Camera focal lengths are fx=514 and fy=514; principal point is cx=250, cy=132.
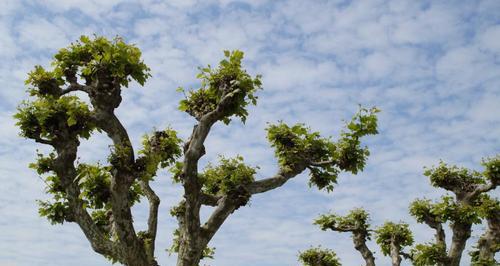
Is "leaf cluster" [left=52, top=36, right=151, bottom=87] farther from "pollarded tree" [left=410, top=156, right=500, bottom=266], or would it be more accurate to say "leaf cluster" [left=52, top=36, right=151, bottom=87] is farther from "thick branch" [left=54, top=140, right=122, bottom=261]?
"pollarded tree" [left=410, top=156, right=500, bottom=266]

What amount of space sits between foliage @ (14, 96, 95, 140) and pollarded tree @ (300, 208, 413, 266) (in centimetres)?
1186

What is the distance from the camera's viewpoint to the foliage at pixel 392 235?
72.1ft

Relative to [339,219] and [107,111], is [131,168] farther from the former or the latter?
[339,219]

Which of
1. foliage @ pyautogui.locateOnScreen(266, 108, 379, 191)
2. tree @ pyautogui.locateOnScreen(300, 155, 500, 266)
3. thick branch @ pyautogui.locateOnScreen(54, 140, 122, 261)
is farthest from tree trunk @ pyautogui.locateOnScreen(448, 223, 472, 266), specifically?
thick branch @ pyautogui.locateOnScreen(54, 140, 122, 261)

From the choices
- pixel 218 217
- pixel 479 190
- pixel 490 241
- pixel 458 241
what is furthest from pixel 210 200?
pixel 490 241

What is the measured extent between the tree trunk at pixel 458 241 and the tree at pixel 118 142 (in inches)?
305

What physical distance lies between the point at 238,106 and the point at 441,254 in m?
11.4

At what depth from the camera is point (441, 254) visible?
20.5 meters

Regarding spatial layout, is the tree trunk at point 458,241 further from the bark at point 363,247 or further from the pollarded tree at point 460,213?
the bark at point 363,247

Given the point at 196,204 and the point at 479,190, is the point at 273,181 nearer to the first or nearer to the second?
the point at 196,204

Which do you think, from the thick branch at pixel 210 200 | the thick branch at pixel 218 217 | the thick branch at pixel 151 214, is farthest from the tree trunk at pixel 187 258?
the thick branch at pixel 210 200

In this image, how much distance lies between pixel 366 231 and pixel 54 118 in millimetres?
13778

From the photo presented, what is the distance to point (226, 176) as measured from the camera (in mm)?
16078

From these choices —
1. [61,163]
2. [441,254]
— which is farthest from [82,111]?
[441,254]
